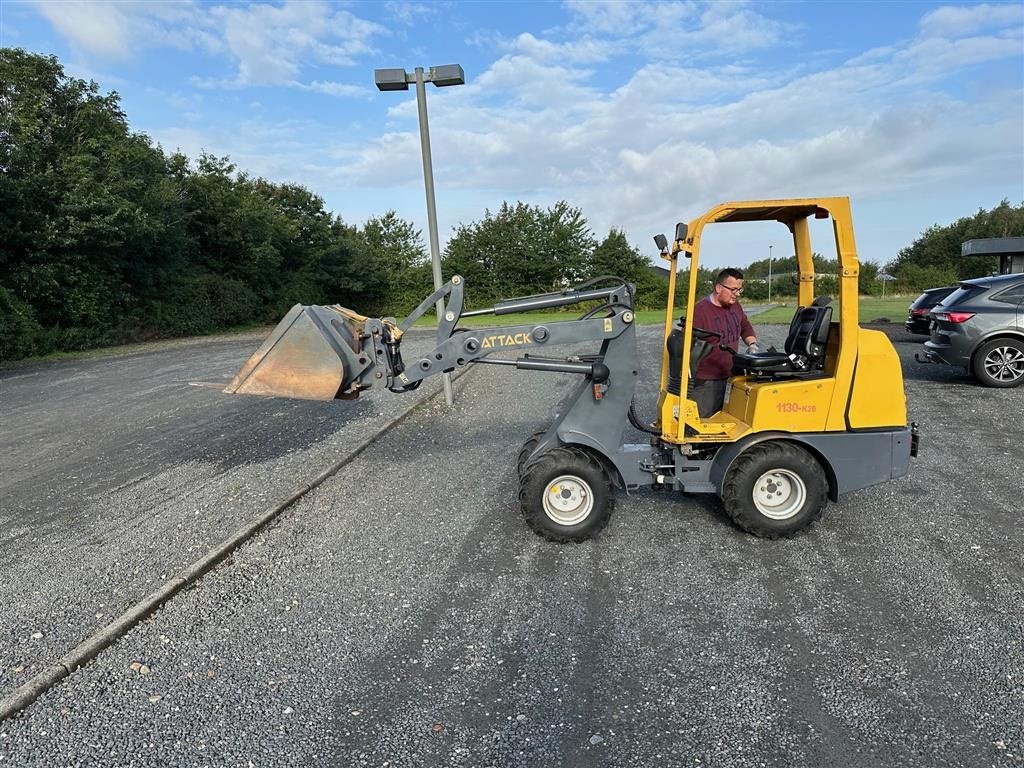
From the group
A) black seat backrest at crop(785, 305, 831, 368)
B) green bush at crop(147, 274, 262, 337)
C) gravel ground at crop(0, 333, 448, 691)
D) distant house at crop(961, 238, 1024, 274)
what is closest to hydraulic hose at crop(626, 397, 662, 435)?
black seat backrest at crop(785, 305, 831, 368)

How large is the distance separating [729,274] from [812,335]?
750 millimetres

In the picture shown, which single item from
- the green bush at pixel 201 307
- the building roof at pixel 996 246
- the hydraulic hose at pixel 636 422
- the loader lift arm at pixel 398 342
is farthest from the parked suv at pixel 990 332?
the green bush at pixel 201 307

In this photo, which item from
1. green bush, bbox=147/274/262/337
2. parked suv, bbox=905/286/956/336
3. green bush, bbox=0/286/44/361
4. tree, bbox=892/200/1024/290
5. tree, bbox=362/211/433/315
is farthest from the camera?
tree, bbox=892/200/1024/290

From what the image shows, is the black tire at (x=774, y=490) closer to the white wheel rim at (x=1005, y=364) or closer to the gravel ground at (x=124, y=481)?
the gravel ground at (x=124, y=481)

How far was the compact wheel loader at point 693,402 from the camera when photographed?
449cm

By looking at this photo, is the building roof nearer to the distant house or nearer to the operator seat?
the distant house

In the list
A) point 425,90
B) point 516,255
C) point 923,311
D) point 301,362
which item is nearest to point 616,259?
point 516,255

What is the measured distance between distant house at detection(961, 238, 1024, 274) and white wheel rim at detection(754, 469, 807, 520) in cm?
2146

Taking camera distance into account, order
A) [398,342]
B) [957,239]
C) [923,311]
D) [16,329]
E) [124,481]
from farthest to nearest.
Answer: [957,239] → [16,329] → [923,311] → [124,481] → [398,342]

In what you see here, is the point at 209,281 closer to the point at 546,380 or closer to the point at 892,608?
the point at 546,380

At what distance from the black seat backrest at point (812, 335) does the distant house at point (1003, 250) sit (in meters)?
21.0

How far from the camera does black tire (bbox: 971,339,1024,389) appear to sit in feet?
31.6

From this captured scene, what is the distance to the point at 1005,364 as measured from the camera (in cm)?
969

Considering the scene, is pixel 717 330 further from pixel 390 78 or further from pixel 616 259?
pixel 616 259
